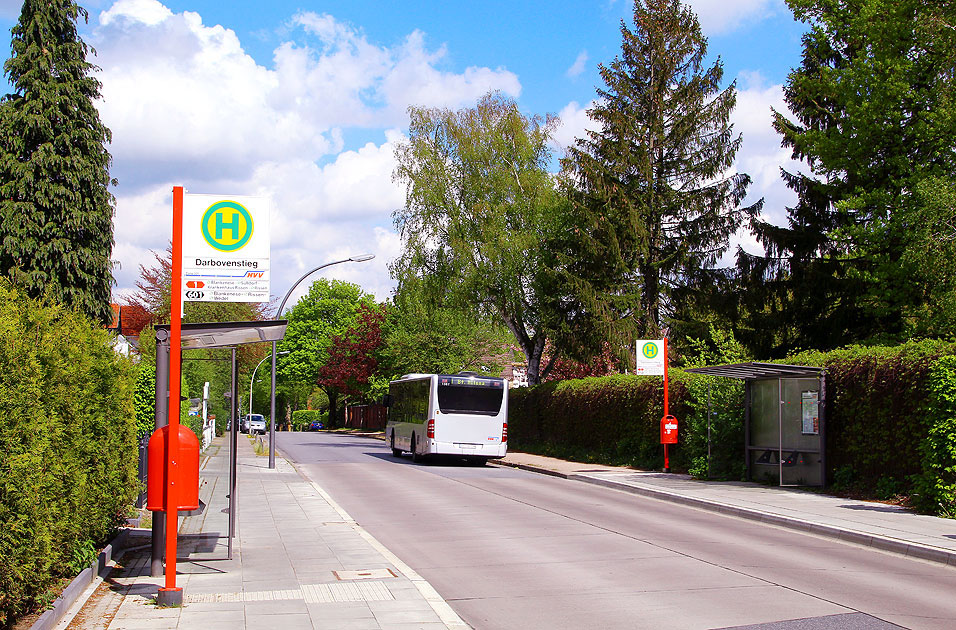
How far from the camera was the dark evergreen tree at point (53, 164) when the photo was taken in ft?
100.0

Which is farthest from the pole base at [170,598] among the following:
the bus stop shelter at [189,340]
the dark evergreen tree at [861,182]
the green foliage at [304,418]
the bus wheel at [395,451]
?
the green foliage at [304,418]

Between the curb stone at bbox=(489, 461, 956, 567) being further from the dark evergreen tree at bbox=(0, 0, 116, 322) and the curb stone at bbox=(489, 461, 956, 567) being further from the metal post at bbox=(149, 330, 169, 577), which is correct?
the dark evergreen tree at bbox=(0, 0, 116, 322)

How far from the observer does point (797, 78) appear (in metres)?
30.4

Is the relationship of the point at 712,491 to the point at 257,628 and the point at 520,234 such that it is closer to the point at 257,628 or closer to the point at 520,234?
the point at 257,628

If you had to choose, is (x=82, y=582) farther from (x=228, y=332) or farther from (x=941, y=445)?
(x=941, y=445)

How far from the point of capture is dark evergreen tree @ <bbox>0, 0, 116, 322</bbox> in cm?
3047

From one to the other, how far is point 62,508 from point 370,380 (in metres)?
58.6

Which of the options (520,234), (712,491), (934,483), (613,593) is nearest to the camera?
(613,593)

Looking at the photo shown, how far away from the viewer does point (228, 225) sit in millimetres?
11164

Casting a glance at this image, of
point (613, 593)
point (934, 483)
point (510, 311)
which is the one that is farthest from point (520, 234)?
point (613, 593)

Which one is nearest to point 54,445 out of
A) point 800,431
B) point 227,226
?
point 227,226

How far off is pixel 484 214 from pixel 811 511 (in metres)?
24.6

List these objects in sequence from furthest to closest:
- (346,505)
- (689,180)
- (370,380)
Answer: (370,380)
(689,180)
(346,505)

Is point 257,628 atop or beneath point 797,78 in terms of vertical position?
beneath
